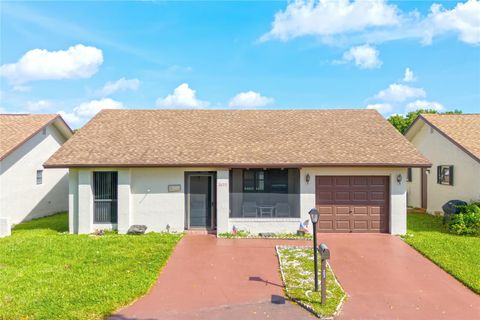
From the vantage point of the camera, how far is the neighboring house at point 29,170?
1377 cm

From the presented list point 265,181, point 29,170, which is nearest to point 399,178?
point 265,181

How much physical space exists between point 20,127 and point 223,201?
1143 centimetres

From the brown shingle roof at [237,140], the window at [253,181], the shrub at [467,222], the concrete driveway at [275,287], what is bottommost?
the concrete driveway at [275,287]

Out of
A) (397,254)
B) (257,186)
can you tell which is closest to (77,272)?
(257,186)

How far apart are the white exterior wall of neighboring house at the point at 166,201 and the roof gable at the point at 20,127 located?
4.28 meters

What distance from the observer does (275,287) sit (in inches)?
281

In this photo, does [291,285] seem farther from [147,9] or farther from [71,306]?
[147,9]

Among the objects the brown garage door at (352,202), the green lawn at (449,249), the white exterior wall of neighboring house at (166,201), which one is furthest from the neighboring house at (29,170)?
the green lawn at (449,249)

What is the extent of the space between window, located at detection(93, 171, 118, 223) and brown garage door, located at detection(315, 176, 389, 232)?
7.80 m

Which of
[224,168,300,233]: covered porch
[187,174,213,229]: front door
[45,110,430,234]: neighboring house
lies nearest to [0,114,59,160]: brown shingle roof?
[45,110,430,234]: neighboring house

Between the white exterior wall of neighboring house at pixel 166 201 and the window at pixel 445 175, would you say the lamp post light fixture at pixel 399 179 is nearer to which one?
the white exterior wall of neighboring house at pixel 166 201

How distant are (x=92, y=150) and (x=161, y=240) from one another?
15.5 feet

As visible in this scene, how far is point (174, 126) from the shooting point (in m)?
14.7

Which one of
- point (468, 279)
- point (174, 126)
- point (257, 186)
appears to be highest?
point (174, 126)
